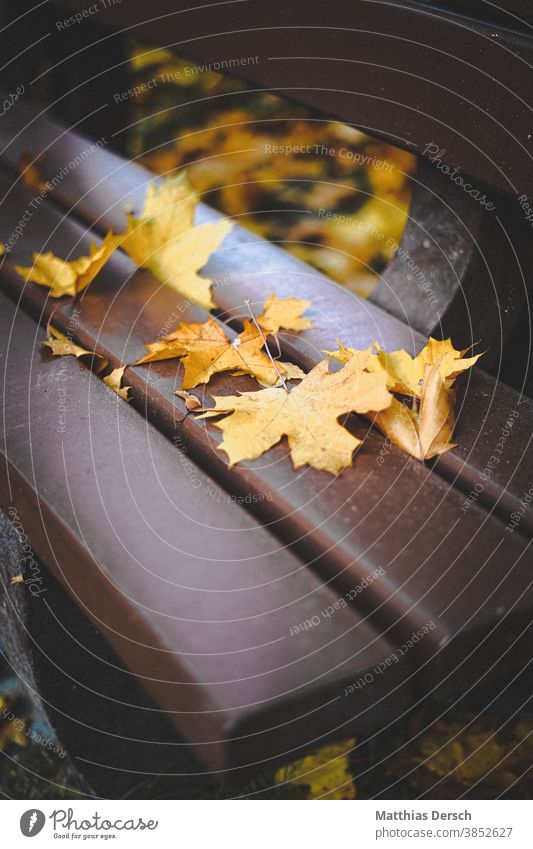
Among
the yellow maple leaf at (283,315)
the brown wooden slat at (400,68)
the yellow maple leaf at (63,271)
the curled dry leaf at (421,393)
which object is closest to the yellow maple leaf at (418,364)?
the curled dry leaf at (421,393)

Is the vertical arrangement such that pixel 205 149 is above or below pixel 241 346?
above

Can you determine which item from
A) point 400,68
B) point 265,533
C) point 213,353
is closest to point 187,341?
point 213,353

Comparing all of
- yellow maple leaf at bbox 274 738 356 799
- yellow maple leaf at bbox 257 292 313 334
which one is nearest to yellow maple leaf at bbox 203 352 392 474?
yellow maple leaf at bbox 257 292 313 334

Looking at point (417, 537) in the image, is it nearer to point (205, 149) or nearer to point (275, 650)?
point (275, 650)

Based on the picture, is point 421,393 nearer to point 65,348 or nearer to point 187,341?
point 187,341

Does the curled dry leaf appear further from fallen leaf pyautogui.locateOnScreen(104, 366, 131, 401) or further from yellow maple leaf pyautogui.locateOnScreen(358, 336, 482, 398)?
fallen leaf pyautogui.locateOnScreen(104, 366, 131, 401)

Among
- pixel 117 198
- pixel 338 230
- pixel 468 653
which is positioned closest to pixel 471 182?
pixel 117 198
